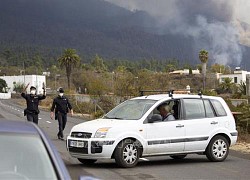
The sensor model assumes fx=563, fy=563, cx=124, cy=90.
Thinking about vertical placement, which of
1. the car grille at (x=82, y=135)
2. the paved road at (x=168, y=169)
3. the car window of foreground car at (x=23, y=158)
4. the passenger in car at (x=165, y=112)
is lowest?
the paved road at (x=168, y=169)

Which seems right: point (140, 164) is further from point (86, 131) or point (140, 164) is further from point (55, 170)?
point (55, 170)

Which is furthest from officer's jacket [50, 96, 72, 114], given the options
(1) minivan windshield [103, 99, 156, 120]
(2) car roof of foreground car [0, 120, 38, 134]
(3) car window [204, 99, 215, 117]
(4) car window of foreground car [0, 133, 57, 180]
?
(4) car window of foreground car [0, 133, 57, 180]

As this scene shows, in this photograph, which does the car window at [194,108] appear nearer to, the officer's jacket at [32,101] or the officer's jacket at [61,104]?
the officer's jacket at [32,101]

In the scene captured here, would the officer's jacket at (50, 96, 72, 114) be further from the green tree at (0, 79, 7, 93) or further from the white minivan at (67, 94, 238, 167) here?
the green tree at (0, 79, 7, 93)

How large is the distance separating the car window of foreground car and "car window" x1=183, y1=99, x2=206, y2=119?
8.62m

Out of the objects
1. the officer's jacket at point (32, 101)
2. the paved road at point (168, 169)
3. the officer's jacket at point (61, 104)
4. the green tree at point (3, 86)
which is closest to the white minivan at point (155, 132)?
the paved road at point (168, 169)

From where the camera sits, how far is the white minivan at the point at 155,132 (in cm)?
1198

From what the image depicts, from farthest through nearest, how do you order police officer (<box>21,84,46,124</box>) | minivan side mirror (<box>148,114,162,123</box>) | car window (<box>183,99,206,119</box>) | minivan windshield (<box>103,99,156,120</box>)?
police officer (<box>21,84,46,124</box>) → car window (<box>183,99,206,119</box>) → minivan windshield (<box>103,99,156,120</box>) → minivan side mirror (<box>148,114,162,123</box>)

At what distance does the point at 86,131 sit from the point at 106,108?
2449cm

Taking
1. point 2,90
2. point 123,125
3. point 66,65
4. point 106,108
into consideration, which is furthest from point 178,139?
point 2,90

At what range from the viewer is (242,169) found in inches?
490

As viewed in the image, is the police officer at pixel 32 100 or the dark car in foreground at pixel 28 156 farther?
the police officer at pixel 32 100

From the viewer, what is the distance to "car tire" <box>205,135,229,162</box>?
1336cm

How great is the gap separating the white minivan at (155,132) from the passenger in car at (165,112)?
3.5 inches
